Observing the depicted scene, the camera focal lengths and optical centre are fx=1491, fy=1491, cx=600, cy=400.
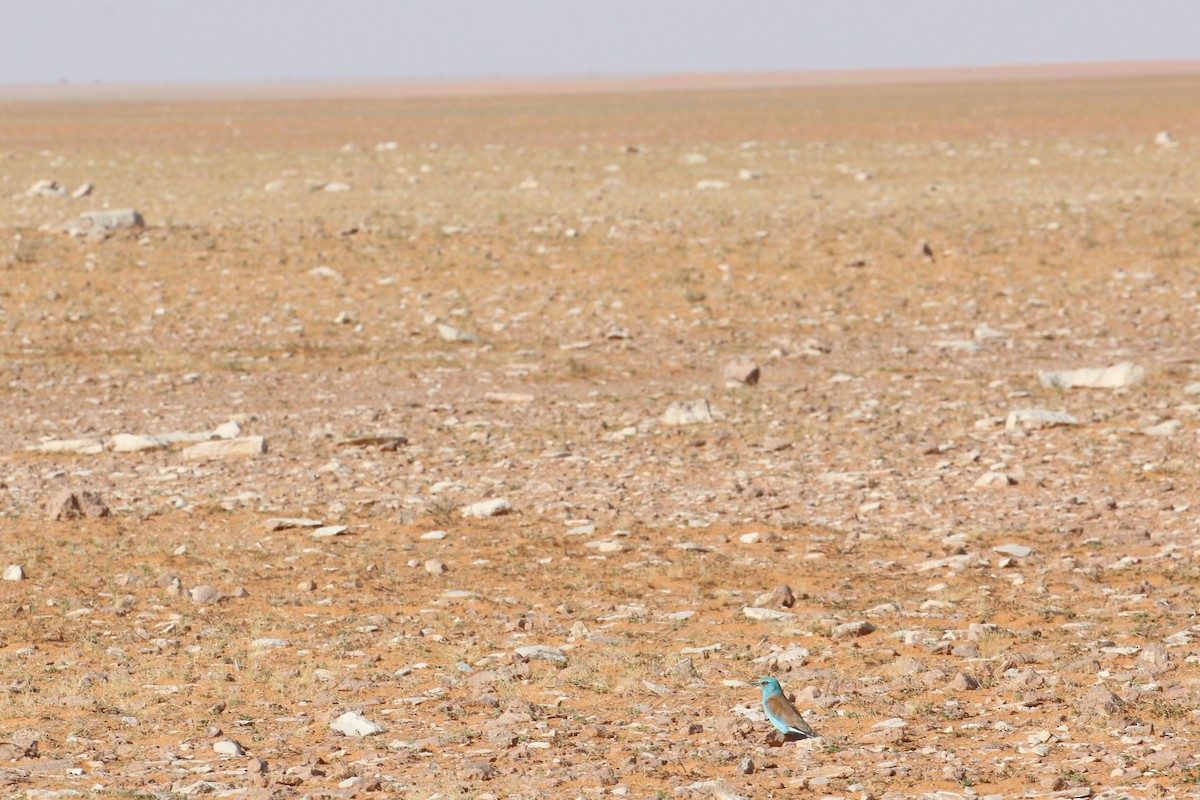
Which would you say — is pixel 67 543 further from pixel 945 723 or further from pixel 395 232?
pixel 395 232

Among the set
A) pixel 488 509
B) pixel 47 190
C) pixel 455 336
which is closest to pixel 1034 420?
pixel 488 509

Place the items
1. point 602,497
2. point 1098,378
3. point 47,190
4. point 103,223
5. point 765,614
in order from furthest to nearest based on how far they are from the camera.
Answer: point 47,190, point 103,223, point 1098,378, point 602,497, point 765,614

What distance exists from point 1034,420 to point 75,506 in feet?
26.2

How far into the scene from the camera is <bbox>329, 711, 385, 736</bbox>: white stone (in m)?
7.00

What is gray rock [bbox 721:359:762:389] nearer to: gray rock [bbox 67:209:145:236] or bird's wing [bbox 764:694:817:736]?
bird's wing [bbox 764:694:817:736]

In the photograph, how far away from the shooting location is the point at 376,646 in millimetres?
8414

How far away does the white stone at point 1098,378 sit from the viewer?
1454cm

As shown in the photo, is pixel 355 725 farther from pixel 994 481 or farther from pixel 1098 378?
pixel 1098 378

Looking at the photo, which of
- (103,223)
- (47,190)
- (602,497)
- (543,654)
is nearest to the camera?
(543,654)

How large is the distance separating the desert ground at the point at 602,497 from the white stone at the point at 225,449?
3 cm

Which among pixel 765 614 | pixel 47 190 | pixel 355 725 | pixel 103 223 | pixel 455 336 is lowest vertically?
pixel 765 614

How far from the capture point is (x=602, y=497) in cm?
1146

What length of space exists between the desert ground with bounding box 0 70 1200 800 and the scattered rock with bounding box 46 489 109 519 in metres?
0.04

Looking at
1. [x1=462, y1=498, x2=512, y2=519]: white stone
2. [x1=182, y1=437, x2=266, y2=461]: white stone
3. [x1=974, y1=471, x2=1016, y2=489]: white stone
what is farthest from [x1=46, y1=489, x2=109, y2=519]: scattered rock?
[x1=974, y1=471, x2=1016, y2=489]: white stone
